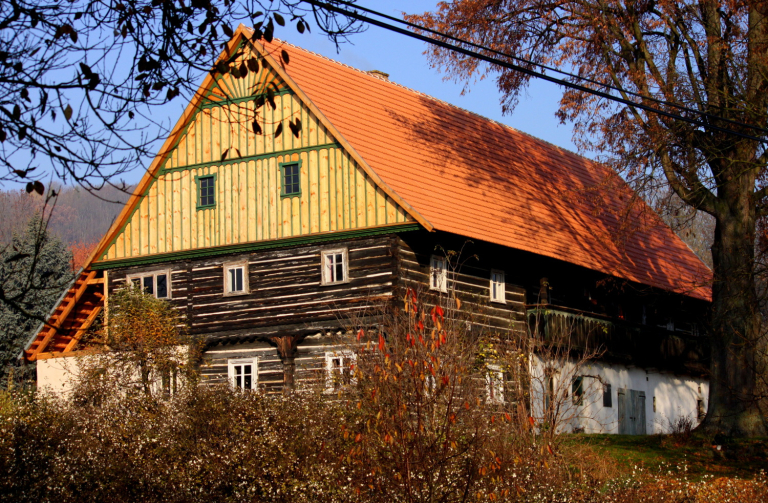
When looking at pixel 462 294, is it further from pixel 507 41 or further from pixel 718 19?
pixel 718 19

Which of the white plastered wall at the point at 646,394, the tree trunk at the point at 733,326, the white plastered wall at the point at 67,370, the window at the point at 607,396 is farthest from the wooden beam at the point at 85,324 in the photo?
the tree trunk at the point at 733,326

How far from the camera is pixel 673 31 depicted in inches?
1007

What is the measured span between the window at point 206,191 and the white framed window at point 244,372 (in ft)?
15.1

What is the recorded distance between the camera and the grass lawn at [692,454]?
1989cm

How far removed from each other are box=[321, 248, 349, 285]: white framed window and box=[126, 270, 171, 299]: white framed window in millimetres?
5244

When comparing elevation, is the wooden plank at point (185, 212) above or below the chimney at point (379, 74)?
below

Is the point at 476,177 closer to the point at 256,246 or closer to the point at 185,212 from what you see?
the point at 256,246

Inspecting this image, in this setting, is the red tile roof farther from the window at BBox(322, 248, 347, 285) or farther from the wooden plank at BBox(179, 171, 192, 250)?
the wooden plank at BBox(179, 171, 192, 250)

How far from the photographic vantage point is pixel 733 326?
24156 millimetres

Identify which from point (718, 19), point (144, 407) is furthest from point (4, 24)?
point (718, 19)

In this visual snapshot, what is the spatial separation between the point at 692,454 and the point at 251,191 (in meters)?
13.6

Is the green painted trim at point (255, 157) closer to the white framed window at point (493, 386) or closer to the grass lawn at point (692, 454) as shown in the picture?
the white framed window at point (493, 386)

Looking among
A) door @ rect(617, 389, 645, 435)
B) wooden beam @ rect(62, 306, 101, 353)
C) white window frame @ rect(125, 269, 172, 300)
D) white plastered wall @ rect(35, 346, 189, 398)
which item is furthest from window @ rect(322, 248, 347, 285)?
door @ rect(617, 389, 645, 435)

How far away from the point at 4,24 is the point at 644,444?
2007 centimetres
